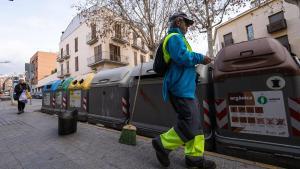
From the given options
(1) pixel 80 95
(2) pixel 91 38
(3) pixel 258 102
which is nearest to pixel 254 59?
(3) pixel 258 102

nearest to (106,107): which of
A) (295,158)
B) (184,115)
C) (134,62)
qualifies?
(184,115)

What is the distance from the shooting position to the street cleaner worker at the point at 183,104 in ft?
7.87

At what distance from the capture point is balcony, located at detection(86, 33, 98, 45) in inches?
1122

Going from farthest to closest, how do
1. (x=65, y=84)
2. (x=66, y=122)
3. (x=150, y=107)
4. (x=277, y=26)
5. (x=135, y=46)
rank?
(x=135, y=46) < (x=277, y=26) < (x=65, y=84) < (x=66, y=122) < (x=150, y=107)

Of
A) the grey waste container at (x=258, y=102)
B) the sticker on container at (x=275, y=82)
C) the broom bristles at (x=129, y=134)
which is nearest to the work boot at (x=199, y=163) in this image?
the grey waste container at (x=258, y=102)

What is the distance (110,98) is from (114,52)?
81.0 ft

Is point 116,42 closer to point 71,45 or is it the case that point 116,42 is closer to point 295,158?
point 71,45

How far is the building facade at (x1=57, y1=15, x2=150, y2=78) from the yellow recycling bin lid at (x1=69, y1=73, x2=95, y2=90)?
17.8m

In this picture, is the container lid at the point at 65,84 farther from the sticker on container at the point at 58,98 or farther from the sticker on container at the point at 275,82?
the sticker on container at the point at 275,82

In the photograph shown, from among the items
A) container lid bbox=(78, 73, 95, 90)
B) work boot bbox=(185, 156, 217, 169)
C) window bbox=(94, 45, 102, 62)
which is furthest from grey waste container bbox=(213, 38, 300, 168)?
window bbox=(94, 45, 102, 62)

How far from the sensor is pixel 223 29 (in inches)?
1126

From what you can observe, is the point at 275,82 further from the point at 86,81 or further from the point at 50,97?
the point at 50,97

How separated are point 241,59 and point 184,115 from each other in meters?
1.14

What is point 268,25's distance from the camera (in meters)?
22.8
